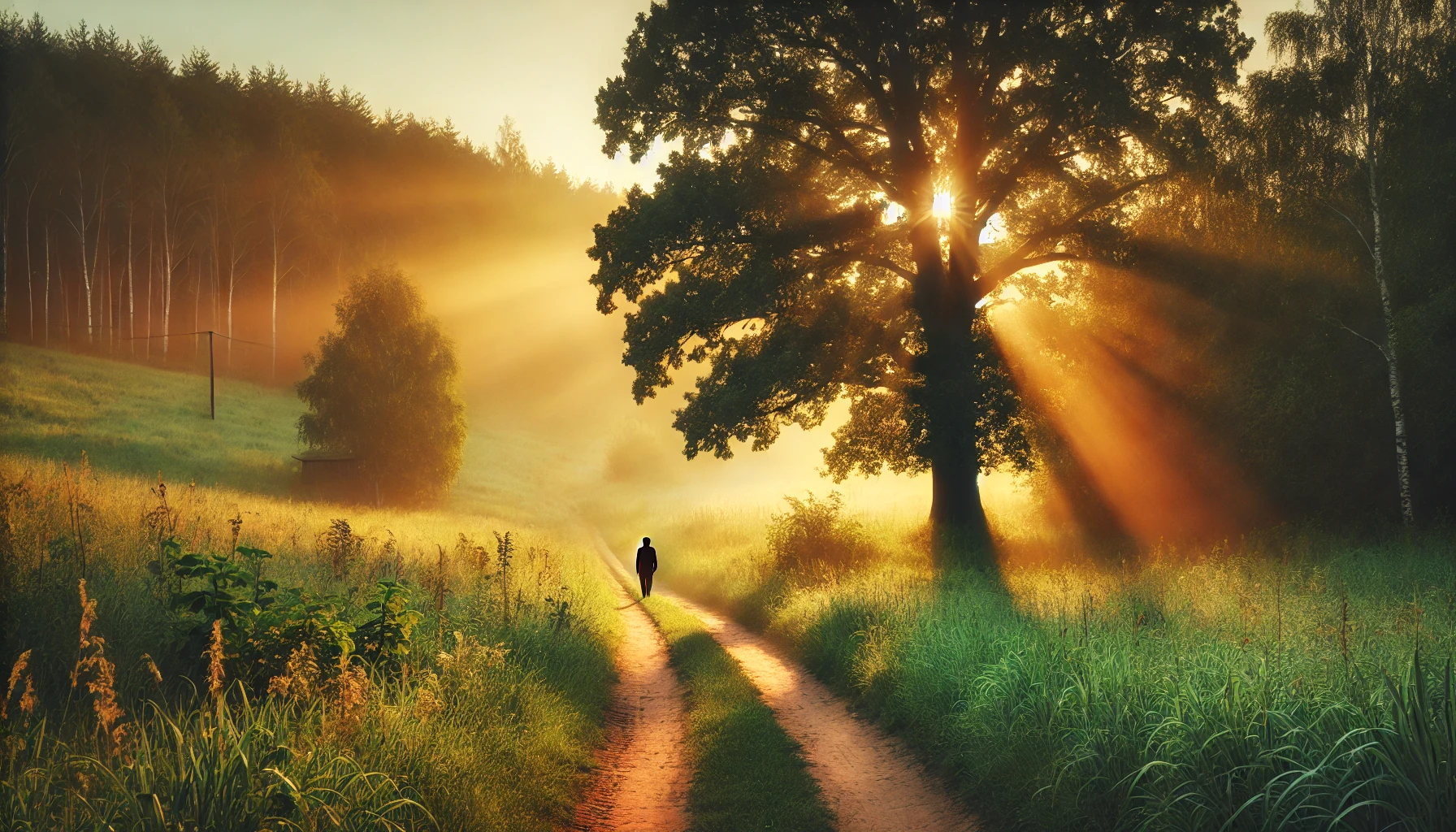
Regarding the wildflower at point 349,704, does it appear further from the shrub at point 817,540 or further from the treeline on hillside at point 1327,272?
the treeline on hillside at point 1327,272

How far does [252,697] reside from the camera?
5.89 meters

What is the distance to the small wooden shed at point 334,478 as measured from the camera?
114 ft

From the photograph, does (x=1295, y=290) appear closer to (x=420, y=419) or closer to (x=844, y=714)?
(x=844, y=714)

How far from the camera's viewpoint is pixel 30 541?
7.61 metres

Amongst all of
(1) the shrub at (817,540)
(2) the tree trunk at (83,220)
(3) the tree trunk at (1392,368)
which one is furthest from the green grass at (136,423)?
(3) the tree trunk at (1392,368)

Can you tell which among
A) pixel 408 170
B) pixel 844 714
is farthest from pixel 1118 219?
pixel 408 170

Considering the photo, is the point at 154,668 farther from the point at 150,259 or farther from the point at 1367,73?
the point at 150,259

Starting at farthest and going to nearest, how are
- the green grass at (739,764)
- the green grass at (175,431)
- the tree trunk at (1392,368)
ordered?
the green grass at (175,431), the tree trunk at (1392,368), the green grass at (739,764)

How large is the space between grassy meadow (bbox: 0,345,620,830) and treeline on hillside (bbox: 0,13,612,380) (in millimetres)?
40163

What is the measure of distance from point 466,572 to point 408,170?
81.7 meters

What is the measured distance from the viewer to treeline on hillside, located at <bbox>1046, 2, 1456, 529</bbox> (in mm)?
14992

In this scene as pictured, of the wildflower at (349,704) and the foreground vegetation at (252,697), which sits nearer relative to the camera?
the foreground vegetation at (252,697)

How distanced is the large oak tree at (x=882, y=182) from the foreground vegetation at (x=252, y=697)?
849 centimetres

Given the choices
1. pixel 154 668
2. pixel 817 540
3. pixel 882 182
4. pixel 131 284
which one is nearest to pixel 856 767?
pixel 154 668
